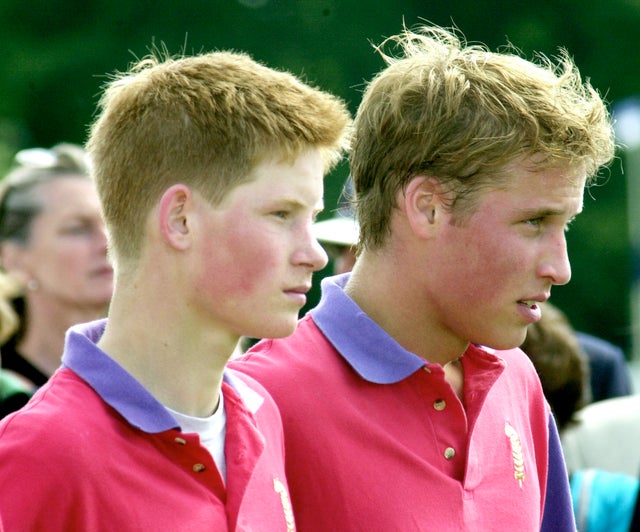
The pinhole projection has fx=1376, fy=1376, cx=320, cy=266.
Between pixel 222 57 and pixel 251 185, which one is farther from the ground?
pixel 222 57

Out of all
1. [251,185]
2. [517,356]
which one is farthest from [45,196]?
[251,185]

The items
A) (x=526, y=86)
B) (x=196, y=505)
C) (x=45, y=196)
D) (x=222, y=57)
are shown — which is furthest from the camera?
(x=45, y=196)

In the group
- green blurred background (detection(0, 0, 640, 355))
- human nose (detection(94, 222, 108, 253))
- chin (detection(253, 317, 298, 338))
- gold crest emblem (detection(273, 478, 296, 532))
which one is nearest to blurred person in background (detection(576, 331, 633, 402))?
human nose (detection(94, 222, 108, 253))

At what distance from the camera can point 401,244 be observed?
122 inches

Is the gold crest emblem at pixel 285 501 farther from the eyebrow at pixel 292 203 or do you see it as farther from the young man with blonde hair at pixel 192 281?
→ the eyebrow at pixel 292 203

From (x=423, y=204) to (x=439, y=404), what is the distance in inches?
17.5

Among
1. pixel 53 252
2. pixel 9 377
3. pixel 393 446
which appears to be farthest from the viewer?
pixel 53 252

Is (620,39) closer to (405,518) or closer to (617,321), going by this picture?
(617,321)

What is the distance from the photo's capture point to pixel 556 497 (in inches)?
133

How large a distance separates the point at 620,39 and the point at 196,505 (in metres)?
16.5

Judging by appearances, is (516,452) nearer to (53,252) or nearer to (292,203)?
(292,203)

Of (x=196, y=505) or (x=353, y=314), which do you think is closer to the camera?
(x=196, y=505)

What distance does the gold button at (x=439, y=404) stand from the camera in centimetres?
302

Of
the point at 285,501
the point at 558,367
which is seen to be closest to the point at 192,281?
the point at 285,501
